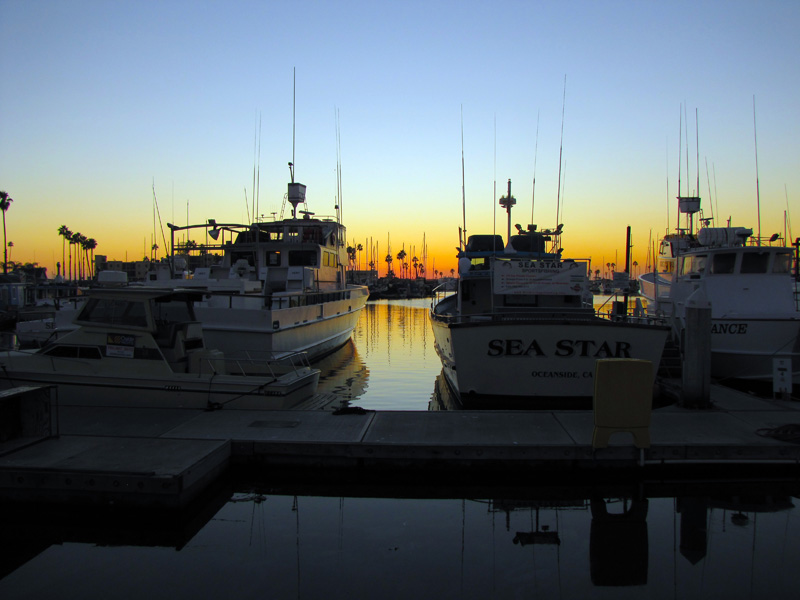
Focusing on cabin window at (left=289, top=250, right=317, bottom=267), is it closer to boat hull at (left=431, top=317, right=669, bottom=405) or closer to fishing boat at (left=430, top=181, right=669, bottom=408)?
fishing boat at (left=430, top=181, right=669, bottom=408)

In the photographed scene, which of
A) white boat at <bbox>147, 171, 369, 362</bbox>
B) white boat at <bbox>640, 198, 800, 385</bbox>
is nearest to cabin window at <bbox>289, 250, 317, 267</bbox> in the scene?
white boat at <bbox>147, 171, 369, 362</bbox>

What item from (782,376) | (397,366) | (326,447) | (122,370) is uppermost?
(122,370)

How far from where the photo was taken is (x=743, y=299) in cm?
1602

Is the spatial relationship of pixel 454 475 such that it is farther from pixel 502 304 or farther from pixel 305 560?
pixel 502 304

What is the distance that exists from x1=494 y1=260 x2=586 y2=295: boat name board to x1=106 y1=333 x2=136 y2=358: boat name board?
7.39 metres

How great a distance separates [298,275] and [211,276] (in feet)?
11.8

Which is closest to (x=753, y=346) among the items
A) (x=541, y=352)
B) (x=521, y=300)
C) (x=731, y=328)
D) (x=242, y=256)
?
(x=731, y=328)

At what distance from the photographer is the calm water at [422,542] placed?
17.8 ft

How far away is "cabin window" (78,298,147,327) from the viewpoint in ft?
31.8

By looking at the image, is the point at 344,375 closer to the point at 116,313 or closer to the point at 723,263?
the point at 116,313

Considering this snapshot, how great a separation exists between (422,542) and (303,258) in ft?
60.5

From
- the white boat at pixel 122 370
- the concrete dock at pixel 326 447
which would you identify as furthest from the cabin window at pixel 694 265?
the white boat at pixel 122 370

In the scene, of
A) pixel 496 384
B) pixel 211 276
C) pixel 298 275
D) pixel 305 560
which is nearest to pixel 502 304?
pixel 496 384

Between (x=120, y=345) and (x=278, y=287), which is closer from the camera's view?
(x=120, y=345)
